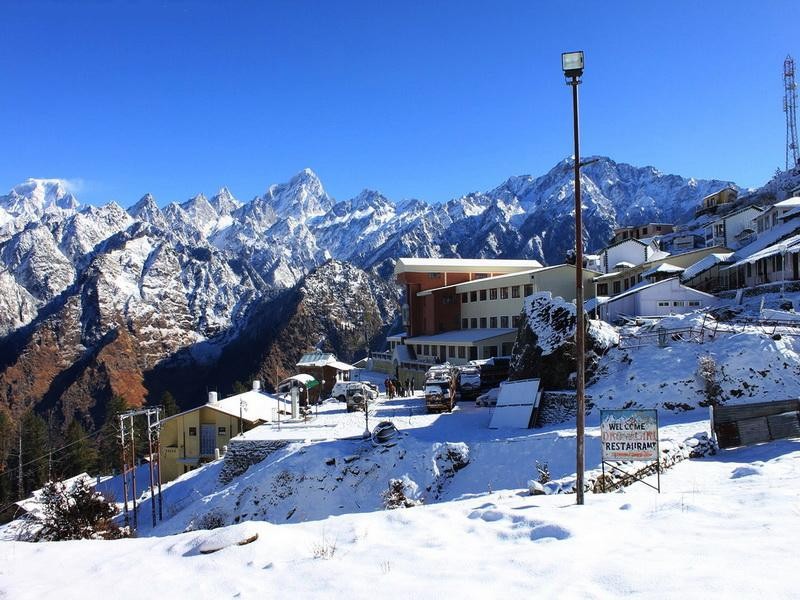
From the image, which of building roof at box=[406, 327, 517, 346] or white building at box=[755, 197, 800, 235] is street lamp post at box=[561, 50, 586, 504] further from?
white building at box=[755, 197, 800, 235]

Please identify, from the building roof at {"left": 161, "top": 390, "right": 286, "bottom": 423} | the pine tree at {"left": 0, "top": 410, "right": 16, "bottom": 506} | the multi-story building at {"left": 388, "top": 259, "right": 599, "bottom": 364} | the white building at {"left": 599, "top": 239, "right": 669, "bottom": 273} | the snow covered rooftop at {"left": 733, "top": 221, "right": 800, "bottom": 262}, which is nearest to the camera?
the building roof at {"left": 161, "top": 390, "right": 286, "bottom": 423}

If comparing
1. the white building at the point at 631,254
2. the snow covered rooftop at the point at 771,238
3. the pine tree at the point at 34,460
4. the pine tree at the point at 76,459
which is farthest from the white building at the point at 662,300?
the pine tree at the point at 34,460

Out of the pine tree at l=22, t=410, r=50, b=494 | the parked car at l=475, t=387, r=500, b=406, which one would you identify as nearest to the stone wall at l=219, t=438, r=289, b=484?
the parked car at l=475, t=387, r=500, b=406

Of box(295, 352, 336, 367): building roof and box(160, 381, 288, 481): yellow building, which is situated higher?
box(295, 352, 336, 367): building roof

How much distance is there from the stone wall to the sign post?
17.4 meters

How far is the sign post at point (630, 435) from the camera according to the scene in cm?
1170

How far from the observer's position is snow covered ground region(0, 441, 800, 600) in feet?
20.1

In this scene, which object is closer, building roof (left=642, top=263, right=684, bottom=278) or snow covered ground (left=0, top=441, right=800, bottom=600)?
snow covered ground (left=0, top=441, right=800, bottom=600)

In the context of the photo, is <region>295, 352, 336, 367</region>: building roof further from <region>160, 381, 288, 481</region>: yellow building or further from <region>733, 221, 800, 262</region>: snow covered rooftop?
<region>733, 221, 800, 262</region>: snow covered rooftop

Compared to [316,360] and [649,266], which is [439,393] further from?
[316,360]

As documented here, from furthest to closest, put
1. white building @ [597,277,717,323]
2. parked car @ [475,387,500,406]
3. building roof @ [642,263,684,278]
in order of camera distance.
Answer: building roof @ [642,263,684,278] < white building @ [597,277,717,323] < parked car @ [475,387,500,406]

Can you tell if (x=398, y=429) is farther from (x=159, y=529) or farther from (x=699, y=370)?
(x=699, y=370)

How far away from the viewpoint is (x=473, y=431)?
2492cm

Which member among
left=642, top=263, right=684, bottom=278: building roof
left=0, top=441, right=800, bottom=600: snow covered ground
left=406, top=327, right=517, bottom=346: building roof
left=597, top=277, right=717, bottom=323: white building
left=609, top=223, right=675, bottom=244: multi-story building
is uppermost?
left=609, top=223, right=675, bottom=244: multi-story building
